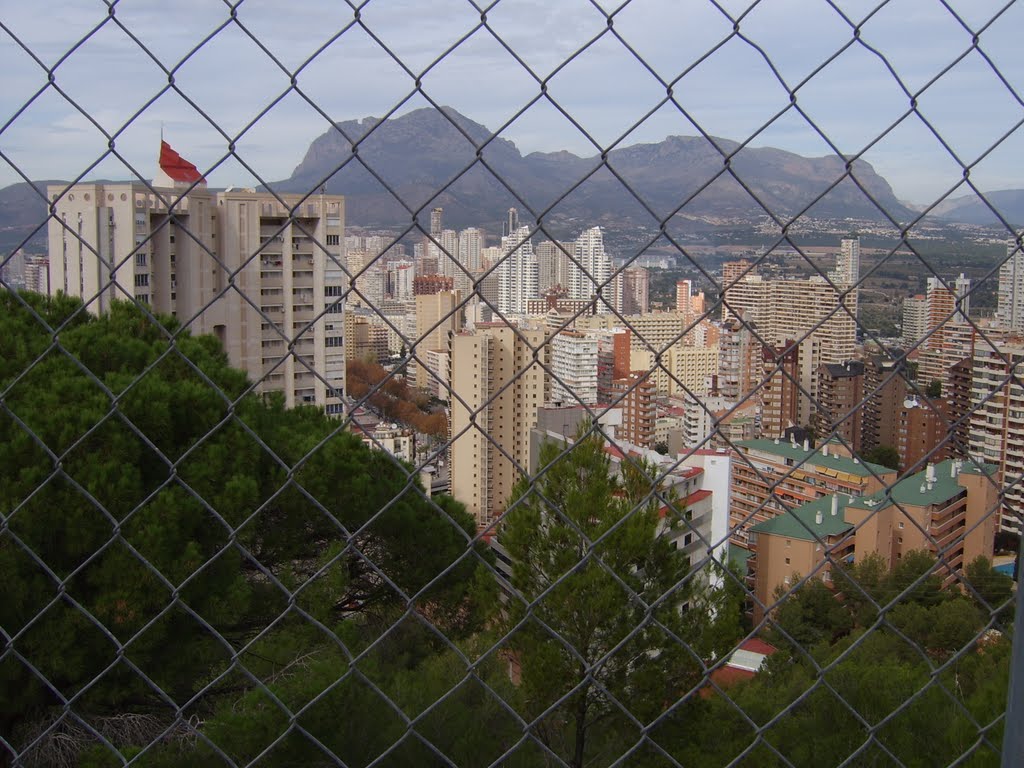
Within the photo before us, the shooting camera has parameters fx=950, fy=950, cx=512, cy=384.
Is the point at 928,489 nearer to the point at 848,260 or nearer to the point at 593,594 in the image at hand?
the point at 593,594

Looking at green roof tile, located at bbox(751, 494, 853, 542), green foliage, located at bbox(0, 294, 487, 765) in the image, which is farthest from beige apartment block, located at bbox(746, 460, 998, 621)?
green foliage, located at bbox(0, 294, 487, 765)

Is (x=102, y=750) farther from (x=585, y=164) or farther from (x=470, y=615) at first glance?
(x=585, y=164)

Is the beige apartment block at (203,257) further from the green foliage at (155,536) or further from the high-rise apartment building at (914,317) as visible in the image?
the high-rise apartment building at (914,317)

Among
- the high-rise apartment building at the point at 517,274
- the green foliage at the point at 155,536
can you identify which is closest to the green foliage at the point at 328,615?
the green foliage at the point at 155,536

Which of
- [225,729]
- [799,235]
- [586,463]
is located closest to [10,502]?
[225,729]

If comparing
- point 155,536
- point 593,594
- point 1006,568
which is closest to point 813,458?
point 1006,568

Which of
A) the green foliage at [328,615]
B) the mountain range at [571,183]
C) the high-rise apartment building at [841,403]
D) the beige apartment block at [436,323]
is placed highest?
the mountain range at [571,183]
